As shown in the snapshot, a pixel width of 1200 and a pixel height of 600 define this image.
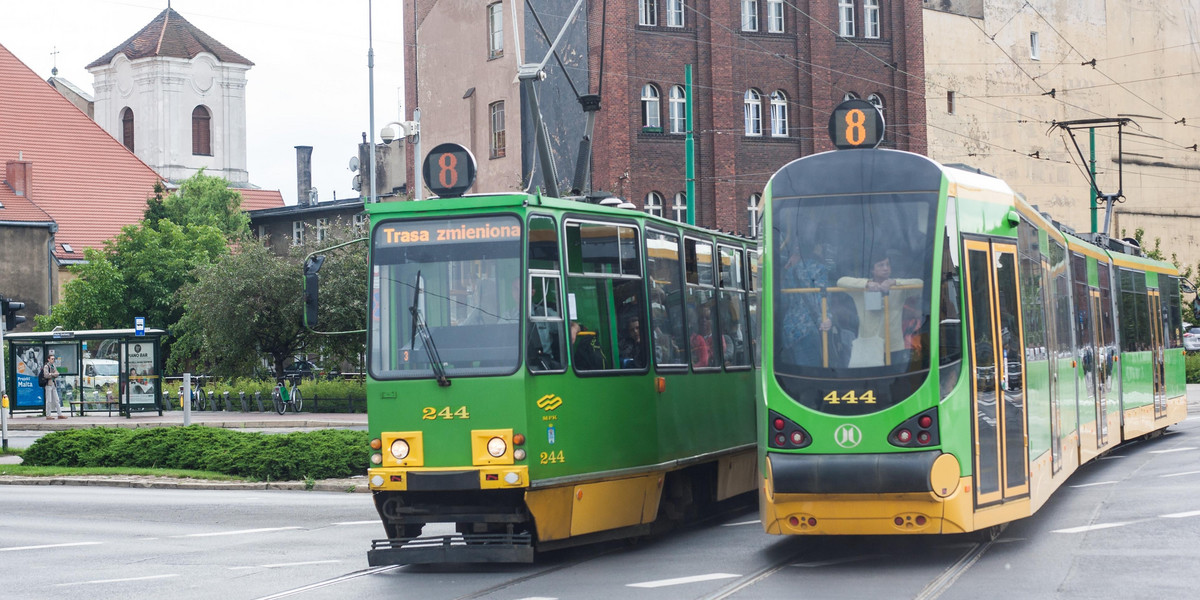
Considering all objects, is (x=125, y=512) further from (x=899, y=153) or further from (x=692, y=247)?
(x=899, y=153)

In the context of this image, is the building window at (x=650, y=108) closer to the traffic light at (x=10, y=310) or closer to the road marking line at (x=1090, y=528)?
the traffic light at (x=10, y=310)

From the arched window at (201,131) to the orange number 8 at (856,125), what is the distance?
287ft

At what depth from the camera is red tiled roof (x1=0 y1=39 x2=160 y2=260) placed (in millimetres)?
75688

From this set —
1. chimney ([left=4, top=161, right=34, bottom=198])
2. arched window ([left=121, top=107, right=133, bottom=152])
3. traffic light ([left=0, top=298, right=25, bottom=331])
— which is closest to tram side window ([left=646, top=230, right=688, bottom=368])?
traffic light ([left=0, top=298, right=25, bottom=331])

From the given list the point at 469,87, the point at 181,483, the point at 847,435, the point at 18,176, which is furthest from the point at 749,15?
the point at 847,435

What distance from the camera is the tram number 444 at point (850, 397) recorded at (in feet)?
37.6

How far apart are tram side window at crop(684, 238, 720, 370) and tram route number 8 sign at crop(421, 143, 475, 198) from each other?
2346mm

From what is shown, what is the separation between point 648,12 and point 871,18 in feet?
30.7

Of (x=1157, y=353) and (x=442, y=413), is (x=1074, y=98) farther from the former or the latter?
(x=442, y=413)

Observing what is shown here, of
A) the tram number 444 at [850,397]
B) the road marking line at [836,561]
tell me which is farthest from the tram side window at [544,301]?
the road marking line at [836,561]

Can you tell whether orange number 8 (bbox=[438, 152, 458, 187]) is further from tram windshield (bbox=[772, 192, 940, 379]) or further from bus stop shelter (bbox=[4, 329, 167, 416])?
A: bus stop shelter (bbox=[4, 329, 167, 416])

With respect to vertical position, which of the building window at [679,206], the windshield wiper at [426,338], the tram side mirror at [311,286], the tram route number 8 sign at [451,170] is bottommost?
the windshield wiper at [426,338]

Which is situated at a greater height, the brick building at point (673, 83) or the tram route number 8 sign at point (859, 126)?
the brick building at point (673, 83)

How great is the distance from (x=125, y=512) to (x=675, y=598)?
1090 centimetres
